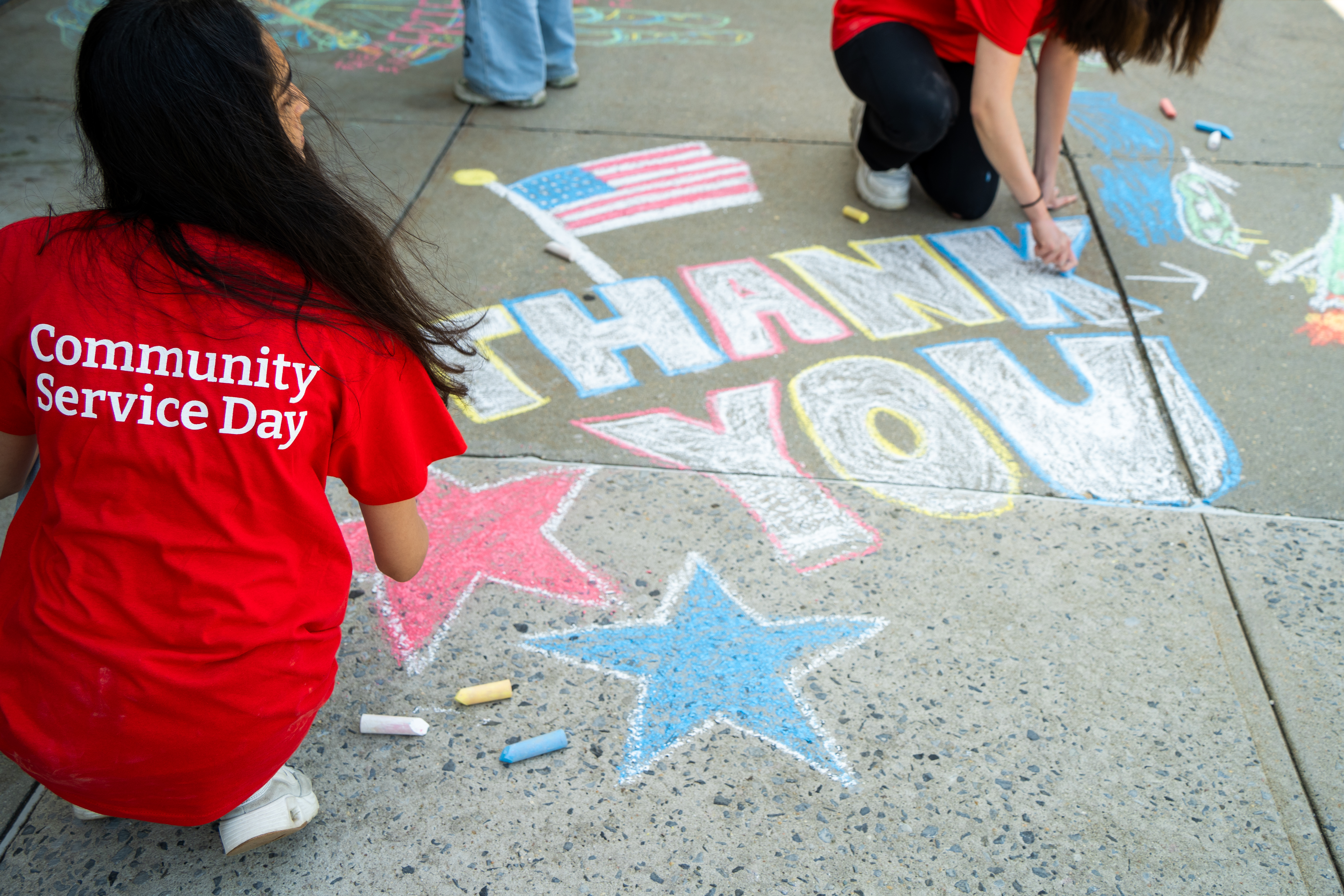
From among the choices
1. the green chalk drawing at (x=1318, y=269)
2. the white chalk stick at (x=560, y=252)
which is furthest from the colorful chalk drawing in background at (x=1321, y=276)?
the white chalk stick at (x=560, y=252)

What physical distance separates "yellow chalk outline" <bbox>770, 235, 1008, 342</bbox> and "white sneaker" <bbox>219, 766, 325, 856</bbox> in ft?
6.36

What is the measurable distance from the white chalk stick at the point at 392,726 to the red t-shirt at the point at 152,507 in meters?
0.39

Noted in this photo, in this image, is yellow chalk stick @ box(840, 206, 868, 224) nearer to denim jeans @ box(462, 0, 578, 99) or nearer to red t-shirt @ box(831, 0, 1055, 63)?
red t-shirt @ box(831, 0, 1055, 63)

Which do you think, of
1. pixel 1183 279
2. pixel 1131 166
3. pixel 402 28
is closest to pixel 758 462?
pixel 1183 279

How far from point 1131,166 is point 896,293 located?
4.53 feet

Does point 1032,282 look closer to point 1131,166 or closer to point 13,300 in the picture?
point 1131,166

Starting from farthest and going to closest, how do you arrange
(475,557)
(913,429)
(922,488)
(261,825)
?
(913,429), (922,488), (475,557), (261,825)

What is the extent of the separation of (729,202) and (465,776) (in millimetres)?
2310

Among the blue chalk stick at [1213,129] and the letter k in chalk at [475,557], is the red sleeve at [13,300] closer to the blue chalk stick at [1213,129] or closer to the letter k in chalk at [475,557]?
the letter k in chalk at [475,557]

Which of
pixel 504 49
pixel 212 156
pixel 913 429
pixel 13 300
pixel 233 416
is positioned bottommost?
pixel 913 429

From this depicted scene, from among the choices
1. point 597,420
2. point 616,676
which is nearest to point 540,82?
point 597,420

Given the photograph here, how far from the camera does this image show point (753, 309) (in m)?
2.90

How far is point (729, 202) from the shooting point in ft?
11.1

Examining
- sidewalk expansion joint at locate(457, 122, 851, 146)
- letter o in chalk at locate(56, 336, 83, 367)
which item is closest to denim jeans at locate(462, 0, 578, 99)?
sidewalk expansion joint at locate(457, 122, 851, 146)
